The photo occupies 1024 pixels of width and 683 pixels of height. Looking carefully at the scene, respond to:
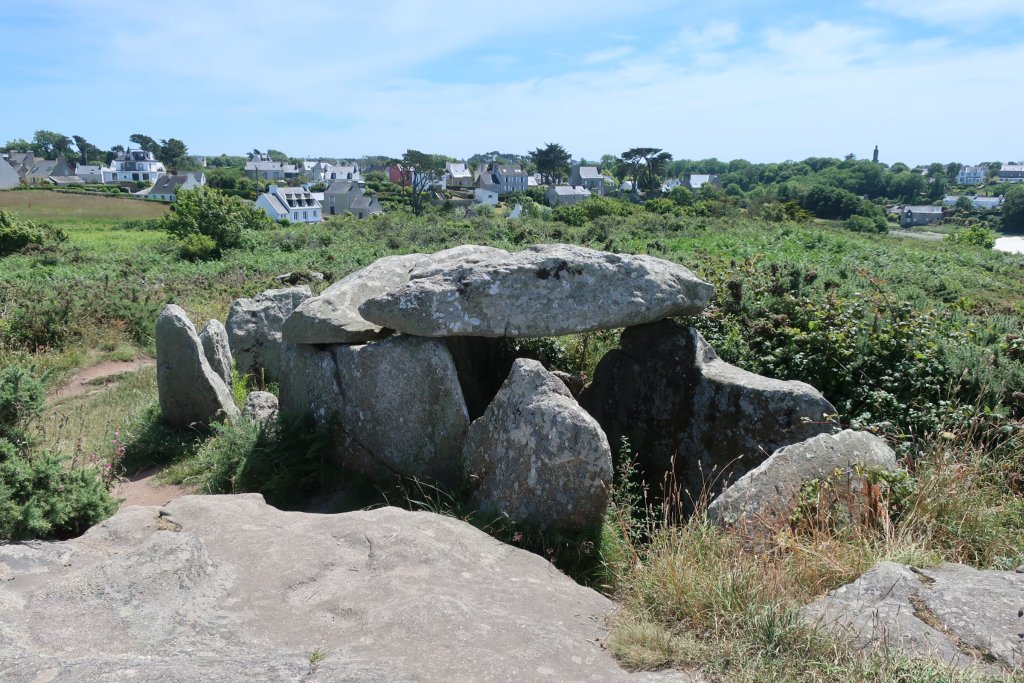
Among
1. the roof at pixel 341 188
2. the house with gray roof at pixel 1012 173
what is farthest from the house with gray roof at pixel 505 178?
the house with gray roof at pixel 1012 173

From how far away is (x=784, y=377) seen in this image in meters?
9.23

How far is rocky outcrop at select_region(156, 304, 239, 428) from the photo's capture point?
9.27 meters

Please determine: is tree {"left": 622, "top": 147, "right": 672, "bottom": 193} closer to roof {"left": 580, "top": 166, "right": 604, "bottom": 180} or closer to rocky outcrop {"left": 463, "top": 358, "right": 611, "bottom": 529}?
Answer: roof {"left": 580, "top": 166, "right": 604, "bottom": 180}

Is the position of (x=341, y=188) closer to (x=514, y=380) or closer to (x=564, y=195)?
(x=564, y=195)

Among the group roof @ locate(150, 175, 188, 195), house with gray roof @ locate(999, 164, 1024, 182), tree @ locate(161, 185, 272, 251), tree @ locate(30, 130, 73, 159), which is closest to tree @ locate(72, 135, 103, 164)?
tree @ locate(30, 130, 73, 159)

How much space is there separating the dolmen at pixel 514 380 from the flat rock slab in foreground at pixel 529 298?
0.6 inches

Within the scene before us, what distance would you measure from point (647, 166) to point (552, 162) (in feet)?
69.9

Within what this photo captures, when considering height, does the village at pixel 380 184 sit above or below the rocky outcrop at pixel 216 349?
above

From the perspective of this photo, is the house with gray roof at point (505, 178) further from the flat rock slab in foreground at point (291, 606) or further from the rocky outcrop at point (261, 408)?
the flat rock slab in foreground at point (291, 606)

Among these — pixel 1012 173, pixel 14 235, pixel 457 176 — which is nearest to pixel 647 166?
pixel 457 176

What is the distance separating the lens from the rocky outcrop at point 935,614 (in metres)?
3.61

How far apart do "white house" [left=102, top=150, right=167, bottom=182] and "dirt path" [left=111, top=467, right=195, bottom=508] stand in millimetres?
147376

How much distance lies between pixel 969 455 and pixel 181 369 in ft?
29.4

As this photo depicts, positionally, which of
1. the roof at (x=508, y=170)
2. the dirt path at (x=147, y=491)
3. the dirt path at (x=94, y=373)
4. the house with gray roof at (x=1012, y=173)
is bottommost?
the dirt path at (x=147, y=491)
